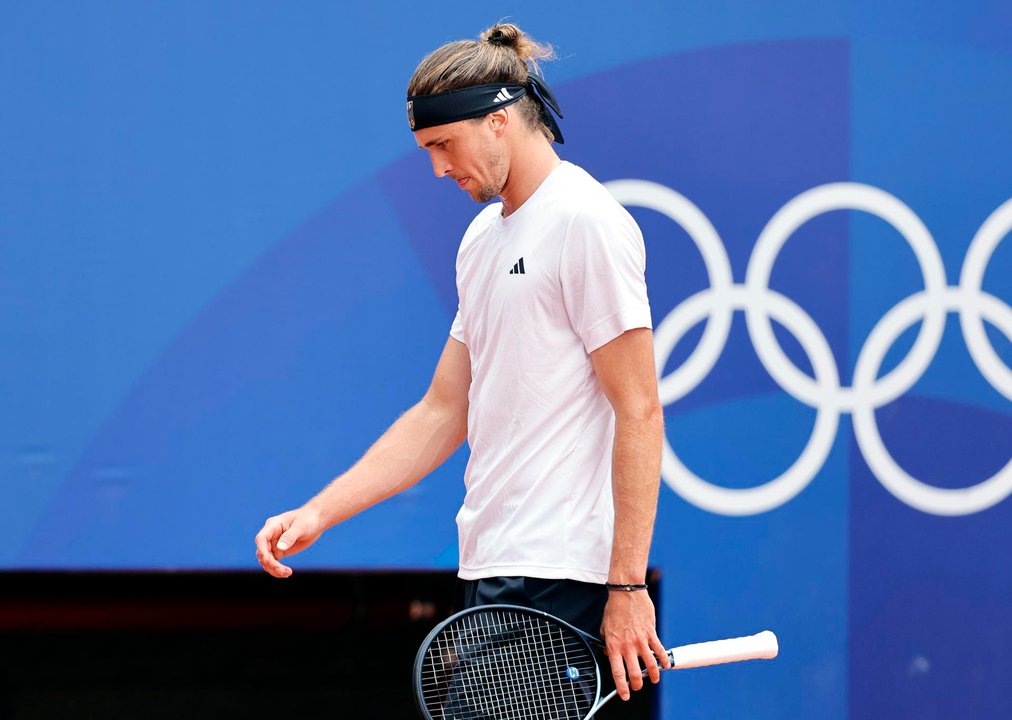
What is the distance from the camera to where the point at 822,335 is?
3203 millimetres

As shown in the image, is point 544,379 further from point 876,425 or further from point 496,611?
point 876,425

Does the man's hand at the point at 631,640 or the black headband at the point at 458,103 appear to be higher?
the black headband at the point at 458,103

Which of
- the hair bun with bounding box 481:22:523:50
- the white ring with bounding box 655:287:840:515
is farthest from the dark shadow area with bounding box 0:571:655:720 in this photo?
the hair bun with bounding box 481:22:523:50

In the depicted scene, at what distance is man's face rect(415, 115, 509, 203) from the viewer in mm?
2178

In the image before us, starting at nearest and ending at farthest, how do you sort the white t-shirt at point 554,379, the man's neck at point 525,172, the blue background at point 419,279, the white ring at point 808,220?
the white t-shirt at point 554,379, the man's neck at point 525,172, the blue background at point 419,279, the white ring at point 808,220

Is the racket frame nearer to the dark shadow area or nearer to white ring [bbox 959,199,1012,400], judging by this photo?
the dark shadow area

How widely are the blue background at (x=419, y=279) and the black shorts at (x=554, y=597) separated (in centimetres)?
98

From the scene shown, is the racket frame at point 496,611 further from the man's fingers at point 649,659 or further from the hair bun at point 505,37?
the hair bun at point 505,37

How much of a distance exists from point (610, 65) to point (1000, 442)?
138 cm

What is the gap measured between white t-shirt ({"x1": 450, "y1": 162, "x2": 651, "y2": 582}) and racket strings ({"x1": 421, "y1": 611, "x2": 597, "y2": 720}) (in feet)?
0.33

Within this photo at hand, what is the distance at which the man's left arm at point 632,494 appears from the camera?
203 centimetres

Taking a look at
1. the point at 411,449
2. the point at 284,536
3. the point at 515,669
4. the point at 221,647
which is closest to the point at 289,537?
the point at 284,536

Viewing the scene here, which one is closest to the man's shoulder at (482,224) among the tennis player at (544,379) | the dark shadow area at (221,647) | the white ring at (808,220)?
the tennis player at (544,379)

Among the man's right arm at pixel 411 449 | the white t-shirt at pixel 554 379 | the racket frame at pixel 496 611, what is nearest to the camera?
the racket frame at pixel 496 611
